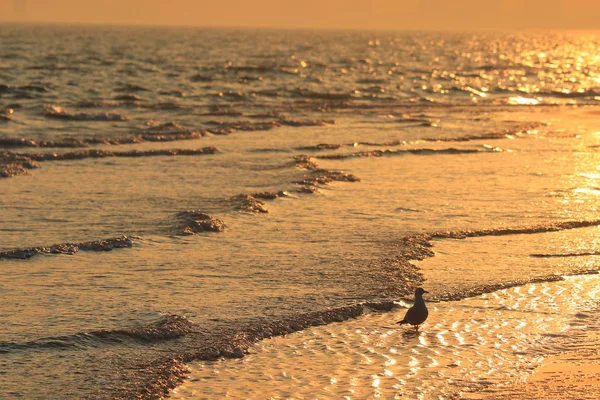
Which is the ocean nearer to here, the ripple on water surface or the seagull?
the ripple on water surface

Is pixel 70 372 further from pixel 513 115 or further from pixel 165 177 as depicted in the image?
pixel 513 115

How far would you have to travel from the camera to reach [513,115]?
35.8m

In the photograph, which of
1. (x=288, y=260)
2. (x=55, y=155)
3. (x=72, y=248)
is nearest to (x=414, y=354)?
(x=288, y=260)

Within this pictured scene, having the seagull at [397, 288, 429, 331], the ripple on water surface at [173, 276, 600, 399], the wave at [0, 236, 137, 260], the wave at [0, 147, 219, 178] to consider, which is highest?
the seagull at [397, 288, 429, 331]

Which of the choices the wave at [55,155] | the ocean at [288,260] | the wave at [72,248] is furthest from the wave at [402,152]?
the wave at [72,248]

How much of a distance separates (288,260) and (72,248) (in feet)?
8.49

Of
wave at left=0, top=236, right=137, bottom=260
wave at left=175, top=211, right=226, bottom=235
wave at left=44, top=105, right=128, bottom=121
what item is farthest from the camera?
wave at left=44, top=105, right=128, bottom=121

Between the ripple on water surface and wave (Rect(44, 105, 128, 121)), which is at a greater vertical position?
the ripple on water surface

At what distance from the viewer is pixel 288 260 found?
11.3 metres

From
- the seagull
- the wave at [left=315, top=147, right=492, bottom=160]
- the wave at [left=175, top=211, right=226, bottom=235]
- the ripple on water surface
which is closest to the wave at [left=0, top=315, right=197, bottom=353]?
the ripple on water surface

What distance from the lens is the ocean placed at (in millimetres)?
7848

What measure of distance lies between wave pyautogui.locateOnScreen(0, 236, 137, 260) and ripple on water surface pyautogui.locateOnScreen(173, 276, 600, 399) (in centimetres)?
380

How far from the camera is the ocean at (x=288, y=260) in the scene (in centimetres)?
785

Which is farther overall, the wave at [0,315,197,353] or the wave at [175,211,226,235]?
the wave at [175,211,226,235]
